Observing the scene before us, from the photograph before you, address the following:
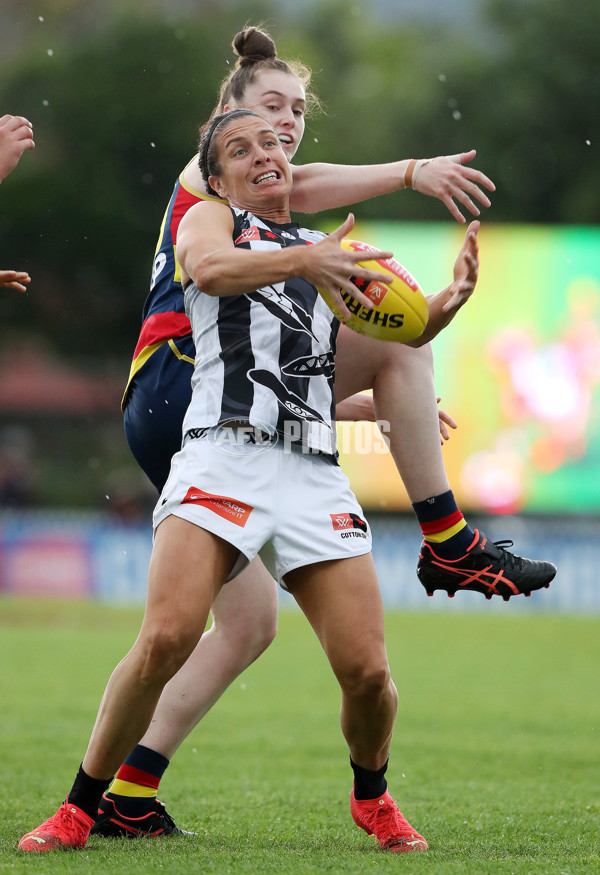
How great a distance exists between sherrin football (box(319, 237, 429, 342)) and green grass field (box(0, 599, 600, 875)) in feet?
5.31

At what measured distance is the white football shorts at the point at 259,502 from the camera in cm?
363

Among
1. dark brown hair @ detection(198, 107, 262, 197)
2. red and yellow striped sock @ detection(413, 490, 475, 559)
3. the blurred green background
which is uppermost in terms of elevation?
the blurred green background

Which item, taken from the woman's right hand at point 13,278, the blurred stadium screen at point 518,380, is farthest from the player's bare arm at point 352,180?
the blurred stadium screen at point 518,380

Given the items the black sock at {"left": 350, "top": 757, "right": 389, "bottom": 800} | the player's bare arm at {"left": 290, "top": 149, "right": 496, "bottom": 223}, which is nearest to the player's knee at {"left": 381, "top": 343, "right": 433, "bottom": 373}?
the player's bare arm at {"left": 290, "top": 149, "right": 496, "bottom": 223}

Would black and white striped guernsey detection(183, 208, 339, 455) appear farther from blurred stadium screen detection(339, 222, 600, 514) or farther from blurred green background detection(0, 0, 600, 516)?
blurred green background detection(0, 0, 600, 516)

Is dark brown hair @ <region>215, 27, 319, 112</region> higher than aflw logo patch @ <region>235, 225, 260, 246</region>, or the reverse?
dark brown hair @ <region>215, 27, 319, 112</region>

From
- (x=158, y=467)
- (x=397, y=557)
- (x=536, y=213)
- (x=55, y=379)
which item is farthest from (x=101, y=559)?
(x=55, y=379)

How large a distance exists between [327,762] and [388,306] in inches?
135

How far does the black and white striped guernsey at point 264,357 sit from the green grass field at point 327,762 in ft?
4.35

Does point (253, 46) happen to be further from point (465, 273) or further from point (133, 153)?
point (133, 153)

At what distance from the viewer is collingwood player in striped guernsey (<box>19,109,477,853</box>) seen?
3592mm

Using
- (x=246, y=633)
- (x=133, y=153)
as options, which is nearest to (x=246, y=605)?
(x=246, y=633)

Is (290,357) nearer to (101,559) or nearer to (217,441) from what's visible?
(217,441)

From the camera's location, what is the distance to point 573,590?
17734 mm
